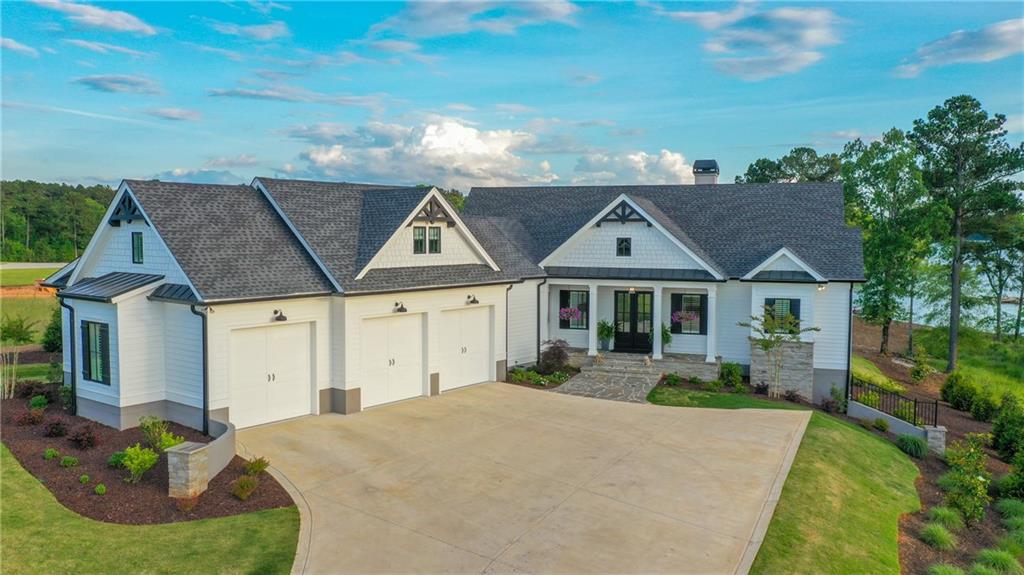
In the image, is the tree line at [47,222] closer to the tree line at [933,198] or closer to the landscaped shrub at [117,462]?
the landscaped shrub at [117,462]

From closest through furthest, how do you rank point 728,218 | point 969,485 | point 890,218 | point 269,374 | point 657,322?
point 969,485 < point 269,374 < point 657,322 < point 728,218 < point 890,218

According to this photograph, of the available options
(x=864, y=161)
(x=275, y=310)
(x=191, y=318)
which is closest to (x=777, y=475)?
(x=275, y=310)

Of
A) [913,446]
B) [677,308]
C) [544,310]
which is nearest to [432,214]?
[544,310]

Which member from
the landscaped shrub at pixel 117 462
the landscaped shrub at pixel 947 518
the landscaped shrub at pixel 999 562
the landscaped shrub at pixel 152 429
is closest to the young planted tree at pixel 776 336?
the landscaped shrub at pixel 947 518

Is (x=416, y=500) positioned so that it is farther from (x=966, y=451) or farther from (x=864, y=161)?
(x=864, y=161)

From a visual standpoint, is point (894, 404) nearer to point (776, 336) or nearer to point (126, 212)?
point (776, 336)
